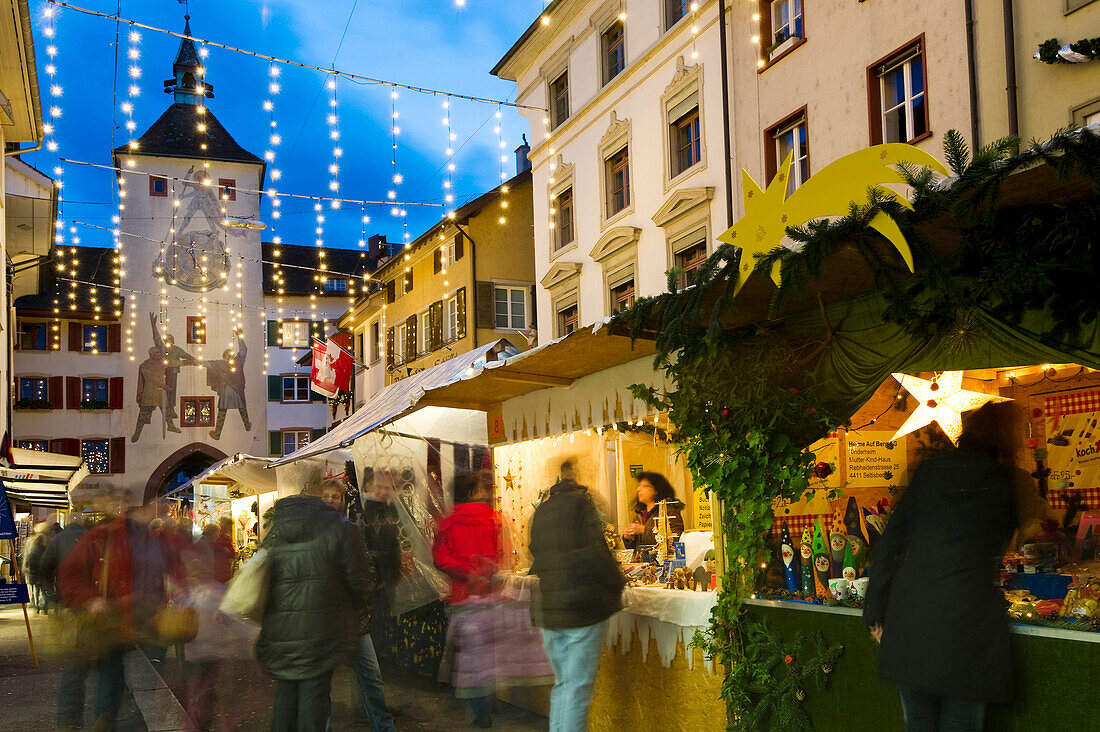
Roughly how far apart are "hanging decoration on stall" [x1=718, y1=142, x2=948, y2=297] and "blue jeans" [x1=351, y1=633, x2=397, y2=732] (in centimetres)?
364

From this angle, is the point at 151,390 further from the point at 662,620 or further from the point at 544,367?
the point at 662,620

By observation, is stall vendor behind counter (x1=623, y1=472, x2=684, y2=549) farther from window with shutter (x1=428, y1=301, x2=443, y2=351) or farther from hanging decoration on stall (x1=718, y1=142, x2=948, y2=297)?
window with shutter (x1=428, y1=301, x2=443, y2=351)

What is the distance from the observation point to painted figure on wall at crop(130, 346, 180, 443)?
144ft

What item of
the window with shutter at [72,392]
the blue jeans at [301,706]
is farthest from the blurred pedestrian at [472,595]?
the window with shutter at [72,392]

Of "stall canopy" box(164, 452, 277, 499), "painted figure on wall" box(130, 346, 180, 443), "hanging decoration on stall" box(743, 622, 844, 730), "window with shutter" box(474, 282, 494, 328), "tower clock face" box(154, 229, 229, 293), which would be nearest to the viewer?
"hanging decoration on stall" box(743, 622, 844, 730)

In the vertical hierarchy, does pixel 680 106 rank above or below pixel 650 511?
above

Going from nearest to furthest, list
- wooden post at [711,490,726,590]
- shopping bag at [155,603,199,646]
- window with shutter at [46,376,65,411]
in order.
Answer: wooden post at [711,490,726,590], shopping bag at [155,603,199,646], window with shutter at [46,376,65,411]

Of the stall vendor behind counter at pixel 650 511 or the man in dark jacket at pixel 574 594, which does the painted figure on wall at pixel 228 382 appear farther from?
the man in dark jacket at pixel 574 594

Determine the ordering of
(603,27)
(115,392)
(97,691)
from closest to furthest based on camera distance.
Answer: (97,691) < (603,27) < (115,392)

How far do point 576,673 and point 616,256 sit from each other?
1583cm

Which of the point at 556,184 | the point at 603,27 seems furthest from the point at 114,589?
the point at 556,184

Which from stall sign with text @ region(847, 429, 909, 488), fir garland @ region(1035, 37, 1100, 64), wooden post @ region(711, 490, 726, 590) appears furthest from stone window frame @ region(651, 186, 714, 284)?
wooden post @ region(711, 490, 726, 590)

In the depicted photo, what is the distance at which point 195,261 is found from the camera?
1750 inches

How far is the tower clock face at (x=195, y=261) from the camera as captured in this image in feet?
145
